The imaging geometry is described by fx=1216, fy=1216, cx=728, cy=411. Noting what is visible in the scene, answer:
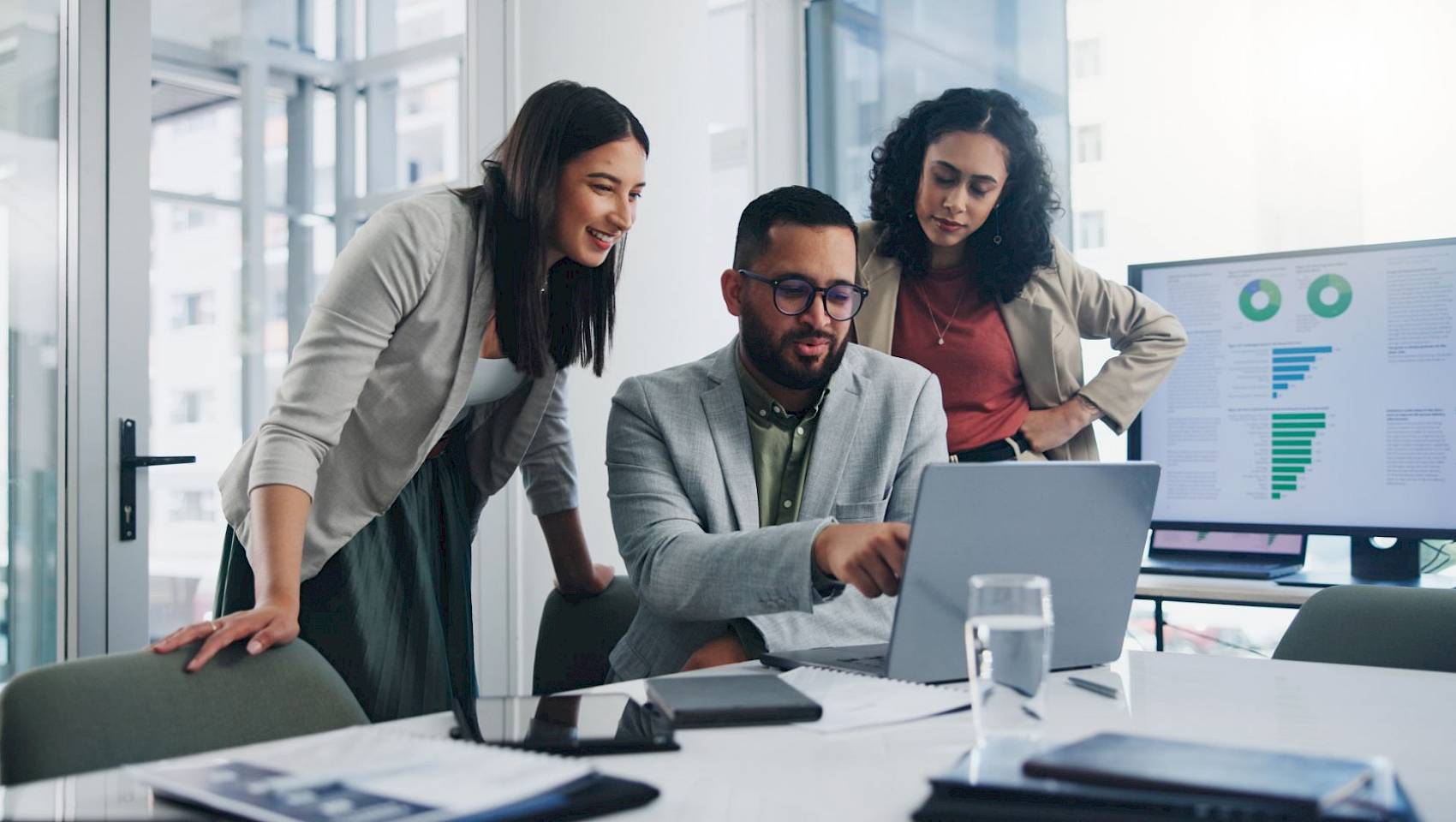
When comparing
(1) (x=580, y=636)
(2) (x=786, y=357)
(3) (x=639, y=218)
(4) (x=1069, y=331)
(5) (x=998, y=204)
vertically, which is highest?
(3) (x=639, y=218)

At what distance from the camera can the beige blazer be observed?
265 cm

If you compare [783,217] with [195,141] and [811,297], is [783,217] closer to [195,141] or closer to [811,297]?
[811,297]

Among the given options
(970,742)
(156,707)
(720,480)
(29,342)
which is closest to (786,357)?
(720,480)

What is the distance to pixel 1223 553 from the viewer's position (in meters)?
2.66

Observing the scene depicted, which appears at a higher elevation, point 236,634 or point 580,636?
point 236,634

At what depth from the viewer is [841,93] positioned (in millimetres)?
4098

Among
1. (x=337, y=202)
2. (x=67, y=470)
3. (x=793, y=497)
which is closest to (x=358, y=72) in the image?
(x=337, y=202)

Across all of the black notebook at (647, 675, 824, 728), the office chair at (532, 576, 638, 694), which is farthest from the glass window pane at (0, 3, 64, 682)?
the black notebook at (647, 675, 824, 728)

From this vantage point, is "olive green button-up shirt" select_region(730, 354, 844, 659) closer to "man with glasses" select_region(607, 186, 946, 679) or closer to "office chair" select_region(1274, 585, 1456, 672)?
"man with glasses" select_region(607, 186, 946, 679)

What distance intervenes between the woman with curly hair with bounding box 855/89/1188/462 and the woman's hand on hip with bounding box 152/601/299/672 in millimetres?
1594

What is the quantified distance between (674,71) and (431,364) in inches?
87.9

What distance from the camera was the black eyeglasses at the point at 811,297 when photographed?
1766 millimetres

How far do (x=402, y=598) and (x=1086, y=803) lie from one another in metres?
1.37

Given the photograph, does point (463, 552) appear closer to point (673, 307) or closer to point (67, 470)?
point (67, 470)
